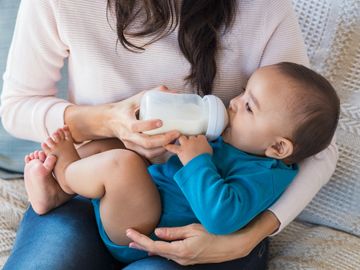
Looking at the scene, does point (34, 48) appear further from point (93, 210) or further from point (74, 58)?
point (93, 210)

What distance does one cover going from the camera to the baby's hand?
103cm

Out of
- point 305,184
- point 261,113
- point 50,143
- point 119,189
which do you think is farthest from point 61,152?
point 305,184

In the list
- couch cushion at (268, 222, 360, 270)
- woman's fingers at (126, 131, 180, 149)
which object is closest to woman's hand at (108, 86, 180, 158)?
woman's fingers at (126, 131, 180, 149)

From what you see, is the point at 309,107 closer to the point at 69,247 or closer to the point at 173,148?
the point at 173,148

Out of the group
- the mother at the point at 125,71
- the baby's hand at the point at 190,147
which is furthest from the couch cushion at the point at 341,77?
the baby's hand at the point at 190,147

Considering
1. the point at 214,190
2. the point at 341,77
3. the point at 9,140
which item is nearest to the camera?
the point at 214,190

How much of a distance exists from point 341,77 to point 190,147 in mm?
531

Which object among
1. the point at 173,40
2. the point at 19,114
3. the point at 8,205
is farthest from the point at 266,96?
the point at 8,205

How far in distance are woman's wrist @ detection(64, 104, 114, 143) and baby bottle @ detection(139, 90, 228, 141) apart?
5.0 inches

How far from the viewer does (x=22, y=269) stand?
1035mm

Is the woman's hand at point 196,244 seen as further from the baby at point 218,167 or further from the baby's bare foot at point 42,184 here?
the baby's bare foot at point 42,184

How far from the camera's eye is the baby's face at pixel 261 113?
1.07m

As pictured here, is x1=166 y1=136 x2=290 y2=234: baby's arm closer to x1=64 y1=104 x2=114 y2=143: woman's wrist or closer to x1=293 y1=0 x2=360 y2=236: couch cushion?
x1=64 y1=104 x2=114 y2=143: woman's wrist

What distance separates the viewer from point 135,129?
Answer: 3.35 feet
